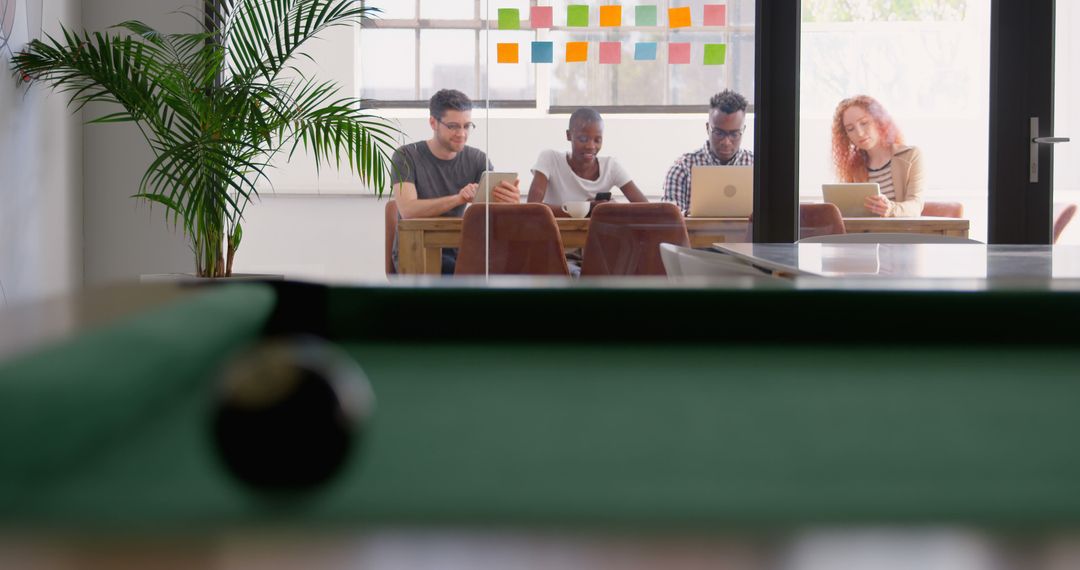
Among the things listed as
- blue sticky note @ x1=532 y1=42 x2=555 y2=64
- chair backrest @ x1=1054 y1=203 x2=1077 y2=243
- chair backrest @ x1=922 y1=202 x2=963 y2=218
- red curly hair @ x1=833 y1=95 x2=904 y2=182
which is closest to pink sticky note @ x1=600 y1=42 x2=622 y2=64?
blue sticky note @ x1=532 y1=42 x2=555 y2=64

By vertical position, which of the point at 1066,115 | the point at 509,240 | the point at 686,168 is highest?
the point at 1066,115

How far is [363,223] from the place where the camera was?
4.74 m

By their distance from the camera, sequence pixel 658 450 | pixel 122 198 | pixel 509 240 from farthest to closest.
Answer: pixel 509 240 → pixel 122 198 → pixel 658 450

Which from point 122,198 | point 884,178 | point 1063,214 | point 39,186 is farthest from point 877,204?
point 39,186

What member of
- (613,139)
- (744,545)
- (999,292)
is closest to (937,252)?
(999,292)

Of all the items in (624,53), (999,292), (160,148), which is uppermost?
(624,53)

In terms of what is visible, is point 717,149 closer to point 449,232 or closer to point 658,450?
point 449,232

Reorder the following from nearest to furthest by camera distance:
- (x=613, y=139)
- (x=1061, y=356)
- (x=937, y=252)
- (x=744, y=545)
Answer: (x=744, y=545) < (x=1061, y=356) < (x=937, y=252) < (x=613, y=139)

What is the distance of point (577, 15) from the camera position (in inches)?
186

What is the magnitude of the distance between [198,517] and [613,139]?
420cm

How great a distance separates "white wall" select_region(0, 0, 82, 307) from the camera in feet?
12.6

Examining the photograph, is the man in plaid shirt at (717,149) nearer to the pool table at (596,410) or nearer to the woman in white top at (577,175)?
the woman in white top at (577,175)

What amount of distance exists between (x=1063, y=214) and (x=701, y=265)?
293 centimetres

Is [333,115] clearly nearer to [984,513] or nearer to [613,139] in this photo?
[613,139]
